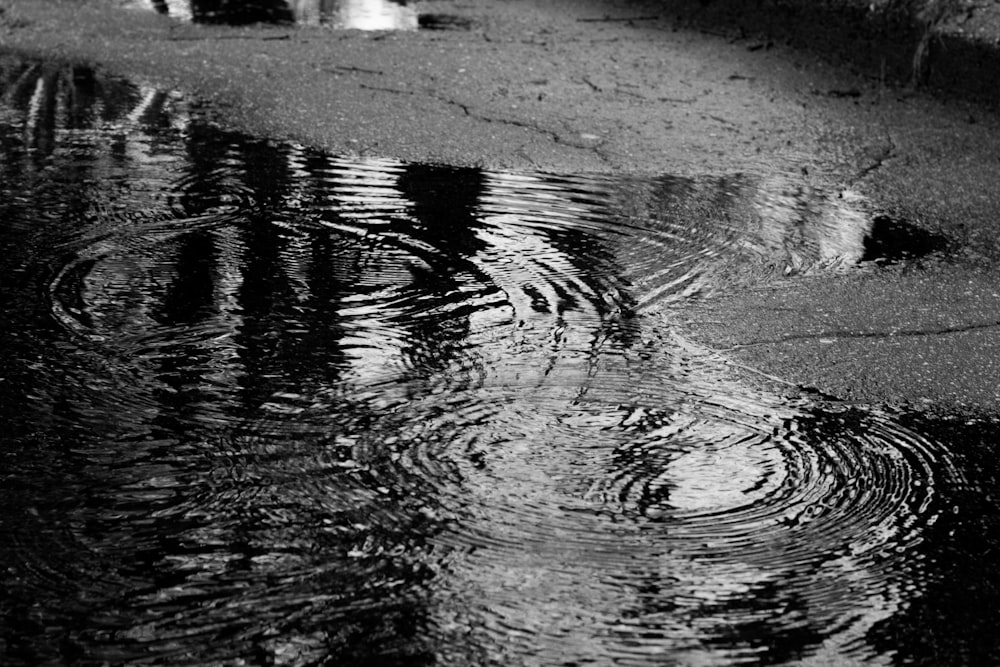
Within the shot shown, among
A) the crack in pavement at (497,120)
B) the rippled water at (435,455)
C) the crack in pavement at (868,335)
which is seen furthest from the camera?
the crack in pavement at (497,120)

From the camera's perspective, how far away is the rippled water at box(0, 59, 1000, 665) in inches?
91.9

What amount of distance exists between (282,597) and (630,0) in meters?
7.30

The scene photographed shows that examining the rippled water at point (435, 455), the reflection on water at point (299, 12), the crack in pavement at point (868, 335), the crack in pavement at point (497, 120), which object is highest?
the reflection on water at point (299, 12)

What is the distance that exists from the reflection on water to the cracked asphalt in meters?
0.23

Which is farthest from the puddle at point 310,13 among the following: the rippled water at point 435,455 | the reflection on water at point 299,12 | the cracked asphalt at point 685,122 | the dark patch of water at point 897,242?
the dark patch of water at point 897,242

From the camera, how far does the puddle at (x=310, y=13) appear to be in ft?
26.1

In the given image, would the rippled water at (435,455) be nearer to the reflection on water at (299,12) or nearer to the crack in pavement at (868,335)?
the crack in pavement at (868,335)

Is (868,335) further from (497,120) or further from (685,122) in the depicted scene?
(497,120)

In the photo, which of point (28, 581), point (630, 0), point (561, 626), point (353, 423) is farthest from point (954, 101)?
point (28, 581)

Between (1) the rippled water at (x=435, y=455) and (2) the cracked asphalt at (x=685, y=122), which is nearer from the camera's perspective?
(1) the rippled water at (x=435, y=455)

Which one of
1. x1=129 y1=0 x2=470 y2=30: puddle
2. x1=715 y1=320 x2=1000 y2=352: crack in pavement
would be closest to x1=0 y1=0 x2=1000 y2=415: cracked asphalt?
x1=715 y1=320 x2=1000 y2=352: crack in pavement

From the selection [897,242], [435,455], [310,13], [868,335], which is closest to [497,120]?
[897,242]

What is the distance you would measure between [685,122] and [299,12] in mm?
3368

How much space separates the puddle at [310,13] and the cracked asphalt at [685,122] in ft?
0.67
